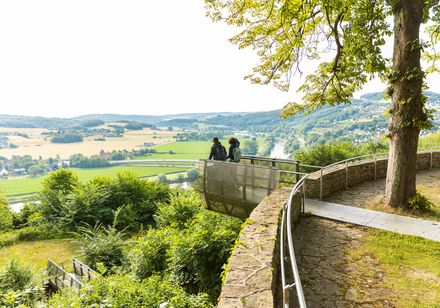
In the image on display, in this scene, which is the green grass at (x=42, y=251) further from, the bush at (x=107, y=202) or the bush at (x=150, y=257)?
the bush at (x=150, y=257)

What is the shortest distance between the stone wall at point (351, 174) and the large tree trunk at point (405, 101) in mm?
1677

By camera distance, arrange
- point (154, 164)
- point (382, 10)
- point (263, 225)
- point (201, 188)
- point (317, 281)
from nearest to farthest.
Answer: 1. point (317, 281)
2. point (263, 225)
3. point (382, 10)
4. point (201, 188)
5. point (154, 164)

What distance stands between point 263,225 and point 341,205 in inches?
150

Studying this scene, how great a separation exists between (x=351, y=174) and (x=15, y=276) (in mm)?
13481

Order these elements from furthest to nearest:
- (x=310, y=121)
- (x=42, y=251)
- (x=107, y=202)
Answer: (x=310, y=121) < (x=107, y=202) < (x=42, y=251)

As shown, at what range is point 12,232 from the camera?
23.3m

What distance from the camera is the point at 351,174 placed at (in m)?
10.3

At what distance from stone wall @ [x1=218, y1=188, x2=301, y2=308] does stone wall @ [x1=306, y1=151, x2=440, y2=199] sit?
3106 millimetres

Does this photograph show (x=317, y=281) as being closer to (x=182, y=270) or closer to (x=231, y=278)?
(x=231, y=278)

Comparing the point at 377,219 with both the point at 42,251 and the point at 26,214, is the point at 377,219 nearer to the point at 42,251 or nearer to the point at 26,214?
the point at 42,251

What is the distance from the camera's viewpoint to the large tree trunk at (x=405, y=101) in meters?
7.43

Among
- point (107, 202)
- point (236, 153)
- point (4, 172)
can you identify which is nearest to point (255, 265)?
point (236, 153)

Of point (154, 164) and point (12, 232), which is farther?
point (154, 164)

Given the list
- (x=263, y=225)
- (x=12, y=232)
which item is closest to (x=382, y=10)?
(x=263, y=225)
